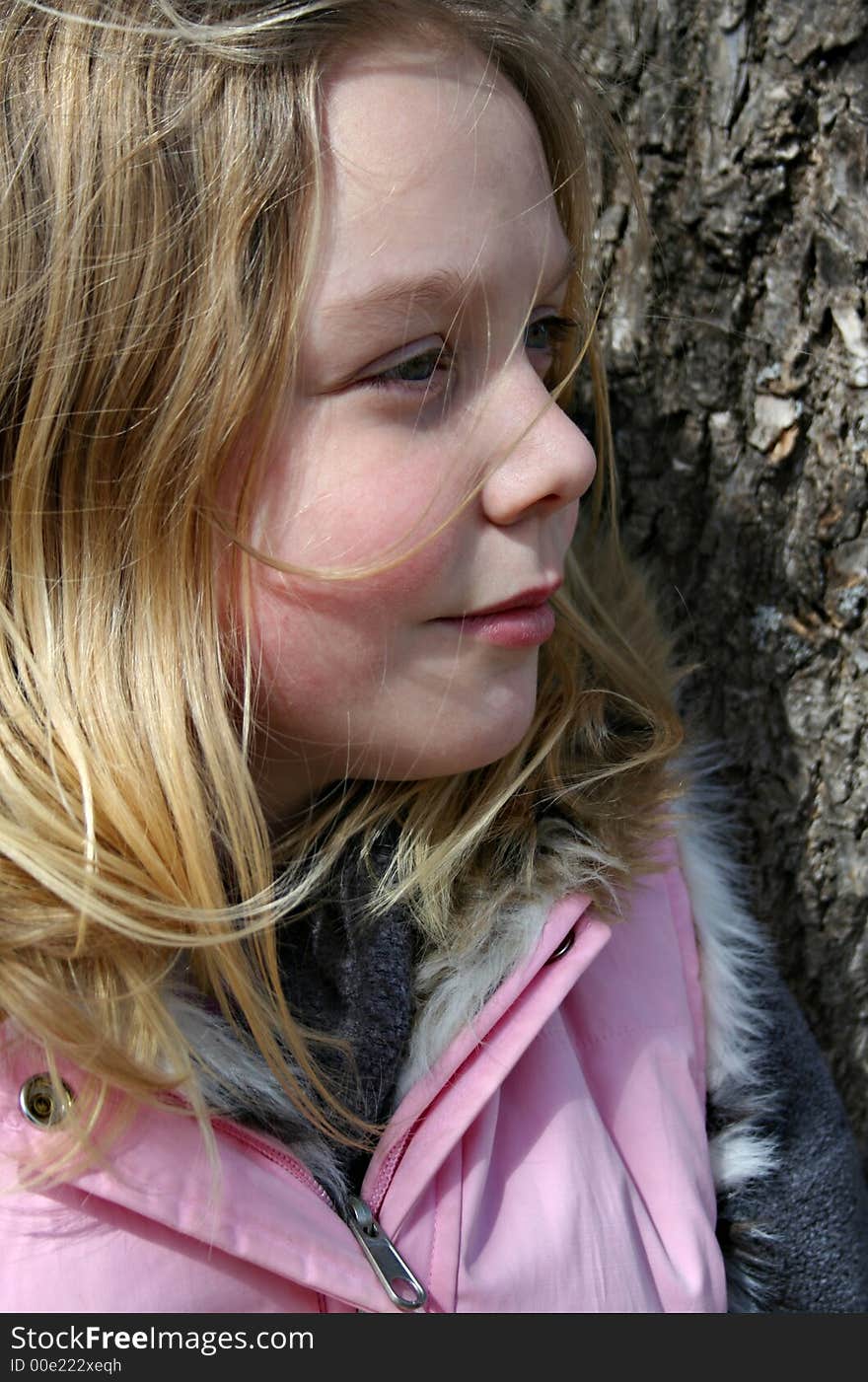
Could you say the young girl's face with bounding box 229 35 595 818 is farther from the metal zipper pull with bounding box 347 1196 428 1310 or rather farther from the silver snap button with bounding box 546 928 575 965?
the metal zipper pull with bounding box 347 1196 428 1310

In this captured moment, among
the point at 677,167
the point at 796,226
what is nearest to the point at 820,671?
the point at 796,226

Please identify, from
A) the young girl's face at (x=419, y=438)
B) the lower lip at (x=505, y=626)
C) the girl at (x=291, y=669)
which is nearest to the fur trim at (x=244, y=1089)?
the girl at (x=291, y=669)

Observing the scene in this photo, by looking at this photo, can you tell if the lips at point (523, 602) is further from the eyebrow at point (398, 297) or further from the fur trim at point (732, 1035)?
the fur trim at point (732, 1035)

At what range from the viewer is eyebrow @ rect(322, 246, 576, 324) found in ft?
3.51

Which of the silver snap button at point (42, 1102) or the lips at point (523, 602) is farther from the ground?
the lips at point (523, 602)

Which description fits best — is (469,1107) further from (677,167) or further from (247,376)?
(677,167)

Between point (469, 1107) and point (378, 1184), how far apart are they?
115 mm

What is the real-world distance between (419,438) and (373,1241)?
2.48 feet

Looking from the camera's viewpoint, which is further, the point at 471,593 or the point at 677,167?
the point at 677,167

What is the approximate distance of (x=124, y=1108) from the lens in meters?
1.05

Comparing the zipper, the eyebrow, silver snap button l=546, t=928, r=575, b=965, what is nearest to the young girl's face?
the eyebrow

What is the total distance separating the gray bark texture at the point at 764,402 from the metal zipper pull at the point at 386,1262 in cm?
71

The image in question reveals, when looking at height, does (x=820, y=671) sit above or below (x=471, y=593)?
below

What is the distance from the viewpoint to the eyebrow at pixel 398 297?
1071mm
